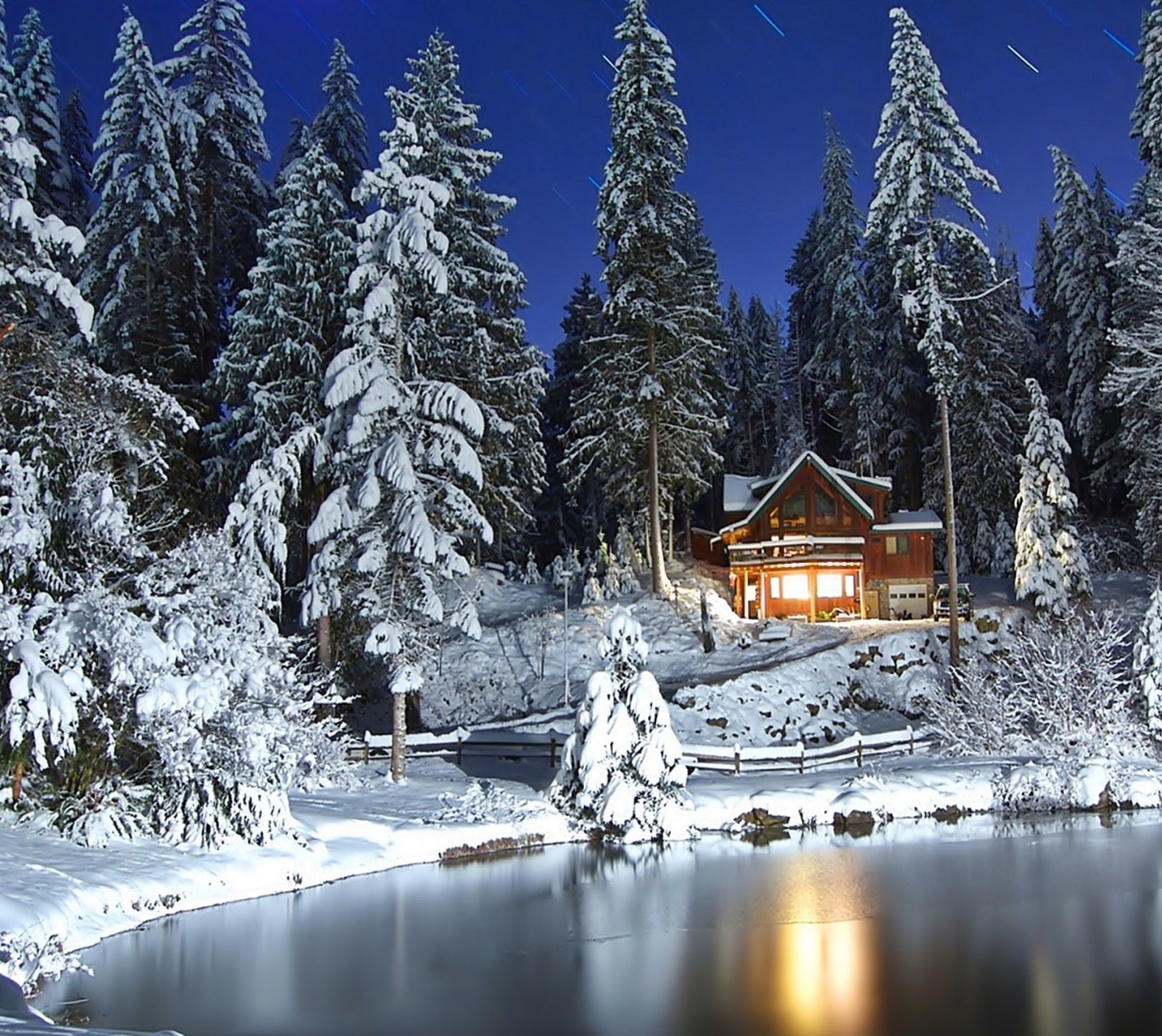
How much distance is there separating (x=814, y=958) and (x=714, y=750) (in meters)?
14.4

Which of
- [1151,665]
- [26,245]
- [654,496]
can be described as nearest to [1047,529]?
[1151,665]

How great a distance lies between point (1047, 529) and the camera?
37906 millimetres

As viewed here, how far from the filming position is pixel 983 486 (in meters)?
48.1

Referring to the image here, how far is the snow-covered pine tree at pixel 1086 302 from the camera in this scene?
46344 mm

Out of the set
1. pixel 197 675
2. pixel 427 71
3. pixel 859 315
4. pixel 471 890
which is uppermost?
pixel 427 71

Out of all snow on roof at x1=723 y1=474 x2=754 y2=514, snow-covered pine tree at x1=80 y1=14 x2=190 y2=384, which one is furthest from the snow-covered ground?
snow-covered pine tree at x1=80 y1=14 x2=190 y2=384

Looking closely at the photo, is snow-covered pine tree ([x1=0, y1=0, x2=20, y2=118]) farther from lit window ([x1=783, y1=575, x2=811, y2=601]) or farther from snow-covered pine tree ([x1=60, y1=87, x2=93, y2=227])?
lit window ([x1=783, y1=575, x2=811, y2=601])

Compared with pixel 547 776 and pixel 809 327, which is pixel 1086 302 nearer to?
pixel 809 327

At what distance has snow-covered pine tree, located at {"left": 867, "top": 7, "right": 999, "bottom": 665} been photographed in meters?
34.0

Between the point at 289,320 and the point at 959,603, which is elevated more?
the point at 289,320

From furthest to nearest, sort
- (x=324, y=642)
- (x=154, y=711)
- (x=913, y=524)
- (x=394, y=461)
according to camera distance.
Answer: (x=913, y=524)
(x=324, y=642)
(x=394, y=461)
(x=154, y=711)

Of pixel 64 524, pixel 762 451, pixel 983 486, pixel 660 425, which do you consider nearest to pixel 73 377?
pixel 64 524

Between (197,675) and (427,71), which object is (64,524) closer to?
(197,675)

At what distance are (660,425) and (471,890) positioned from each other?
2674 centimetres
